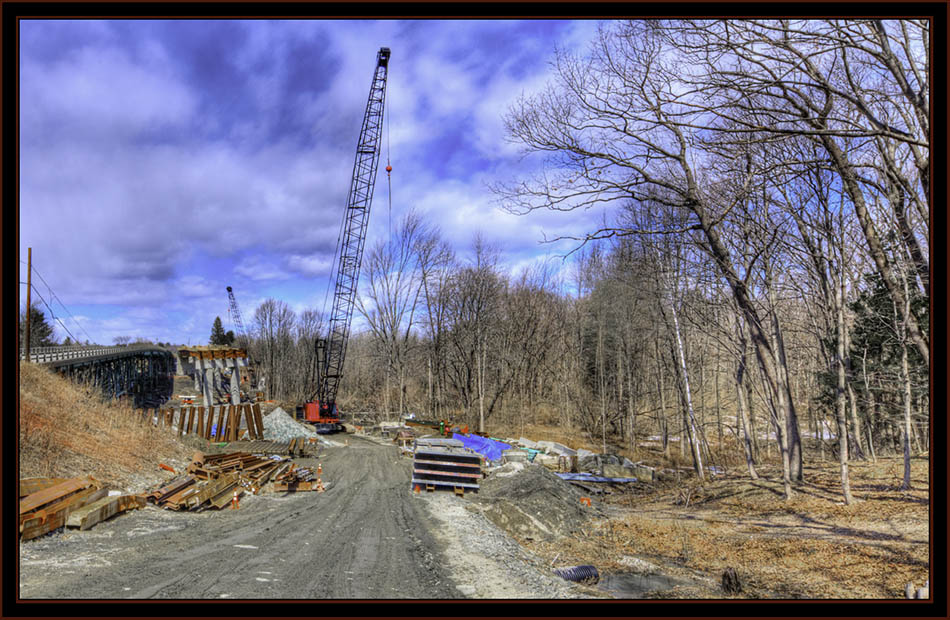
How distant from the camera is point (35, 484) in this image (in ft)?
34.6

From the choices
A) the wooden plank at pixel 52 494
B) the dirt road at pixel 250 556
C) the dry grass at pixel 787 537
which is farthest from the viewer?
the wooden plank at pixel 52 494

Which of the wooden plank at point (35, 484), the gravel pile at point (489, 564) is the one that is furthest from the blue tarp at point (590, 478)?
the wooden plank at point (35, 484)

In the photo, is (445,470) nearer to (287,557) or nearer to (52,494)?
(287,557)

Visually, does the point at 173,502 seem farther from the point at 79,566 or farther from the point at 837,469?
Result: the point at 837,469

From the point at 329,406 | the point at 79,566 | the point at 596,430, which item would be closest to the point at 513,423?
the point at 596,430

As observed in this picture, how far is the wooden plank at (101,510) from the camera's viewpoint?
9.83m

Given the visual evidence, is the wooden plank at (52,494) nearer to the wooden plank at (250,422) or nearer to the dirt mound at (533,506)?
the dirt mound at (533,506)

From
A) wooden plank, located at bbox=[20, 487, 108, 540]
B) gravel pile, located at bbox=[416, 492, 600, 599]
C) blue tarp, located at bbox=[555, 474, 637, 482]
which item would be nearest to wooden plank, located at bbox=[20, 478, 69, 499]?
wooden plank, located at bbox=[20, 487, 108, 540]

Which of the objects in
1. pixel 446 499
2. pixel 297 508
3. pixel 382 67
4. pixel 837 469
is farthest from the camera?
pixel 382 67

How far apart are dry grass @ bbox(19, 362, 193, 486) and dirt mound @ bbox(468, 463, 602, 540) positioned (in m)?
10.4

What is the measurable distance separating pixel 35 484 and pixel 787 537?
16.0 metres

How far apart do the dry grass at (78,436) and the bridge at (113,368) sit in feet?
20.7

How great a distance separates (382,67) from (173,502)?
149 feet

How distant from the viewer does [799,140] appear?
12.5 metres
